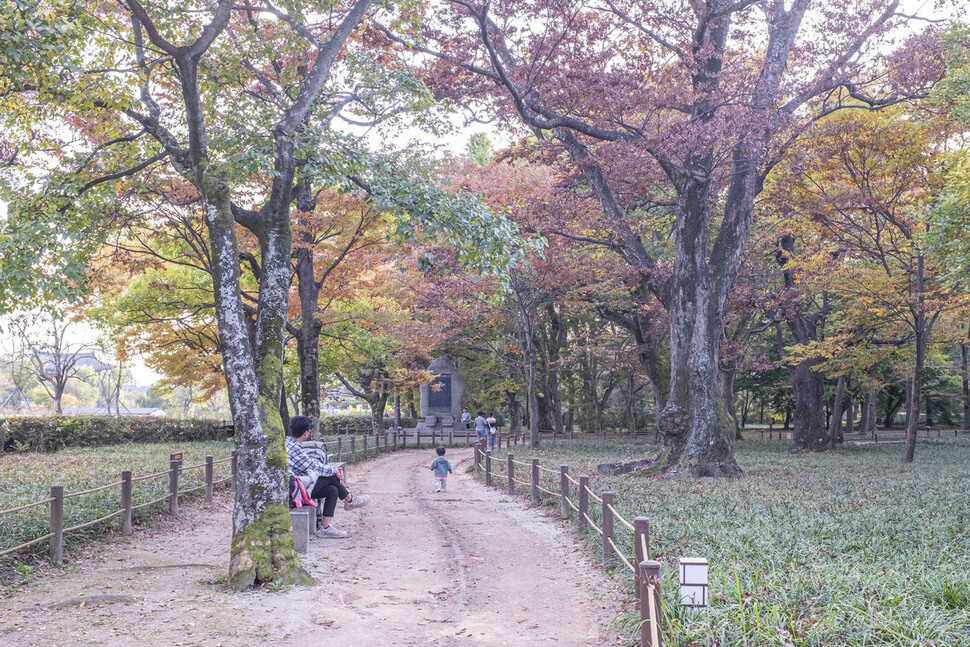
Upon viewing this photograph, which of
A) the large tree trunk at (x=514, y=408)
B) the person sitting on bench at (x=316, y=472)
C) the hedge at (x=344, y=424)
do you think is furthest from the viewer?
the large tree trunk at (x=514, y=408)

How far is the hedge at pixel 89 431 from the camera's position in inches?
835

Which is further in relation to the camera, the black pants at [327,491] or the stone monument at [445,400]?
the stone monument at [445,400]

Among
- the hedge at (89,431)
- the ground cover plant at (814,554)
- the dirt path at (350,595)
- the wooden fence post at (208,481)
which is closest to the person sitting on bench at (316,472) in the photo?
the dirt path at (350,595)

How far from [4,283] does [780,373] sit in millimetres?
37698

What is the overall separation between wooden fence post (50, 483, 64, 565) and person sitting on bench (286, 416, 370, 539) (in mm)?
2508

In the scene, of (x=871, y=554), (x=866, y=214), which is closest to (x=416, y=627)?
(x=871, y=554)

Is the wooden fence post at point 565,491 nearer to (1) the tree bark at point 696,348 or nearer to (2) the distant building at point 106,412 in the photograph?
(1) the tree bark at point 696,348

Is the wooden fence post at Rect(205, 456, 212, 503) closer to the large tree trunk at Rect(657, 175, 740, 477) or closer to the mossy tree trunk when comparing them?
the mossy tree trunk

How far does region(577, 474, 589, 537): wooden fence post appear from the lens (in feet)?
33.0

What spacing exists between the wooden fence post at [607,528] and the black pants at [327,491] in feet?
12.5

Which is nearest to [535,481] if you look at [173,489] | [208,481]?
[208,481]

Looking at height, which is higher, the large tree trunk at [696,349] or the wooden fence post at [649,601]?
the large tree trunk at [696,349]

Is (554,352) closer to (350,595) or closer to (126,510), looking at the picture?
(126,510)

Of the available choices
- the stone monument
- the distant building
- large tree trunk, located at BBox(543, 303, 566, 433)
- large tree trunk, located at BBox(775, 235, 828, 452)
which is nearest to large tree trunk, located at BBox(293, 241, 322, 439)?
the distant building
